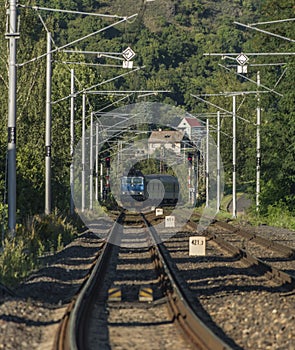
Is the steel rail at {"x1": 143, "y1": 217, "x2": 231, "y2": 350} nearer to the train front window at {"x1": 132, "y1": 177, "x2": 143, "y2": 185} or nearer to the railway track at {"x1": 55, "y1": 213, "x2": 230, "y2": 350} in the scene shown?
the railway track at {"x1": 55, "y1": 213, "x2": 230, "y2": 350}

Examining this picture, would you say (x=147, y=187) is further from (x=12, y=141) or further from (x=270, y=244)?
(x=12, y=141)

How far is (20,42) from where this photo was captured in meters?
51.7

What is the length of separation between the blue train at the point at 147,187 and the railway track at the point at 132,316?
64942 millimetres

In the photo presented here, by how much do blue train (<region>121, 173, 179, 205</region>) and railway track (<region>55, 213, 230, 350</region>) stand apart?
213 feet

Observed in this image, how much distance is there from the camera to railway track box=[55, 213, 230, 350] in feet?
38.5

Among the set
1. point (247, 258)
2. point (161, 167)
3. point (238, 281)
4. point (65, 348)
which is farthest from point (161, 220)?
point (161, 167)

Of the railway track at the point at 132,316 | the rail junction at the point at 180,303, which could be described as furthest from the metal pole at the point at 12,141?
the railway track at the point at 132,316

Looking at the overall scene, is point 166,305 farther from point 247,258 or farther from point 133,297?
point 247,258

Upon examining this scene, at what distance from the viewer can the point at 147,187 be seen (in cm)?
8875

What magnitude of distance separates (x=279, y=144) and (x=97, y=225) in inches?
446

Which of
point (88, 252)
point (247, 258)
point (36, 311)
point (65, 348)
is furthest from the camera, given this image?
point (88, 252)

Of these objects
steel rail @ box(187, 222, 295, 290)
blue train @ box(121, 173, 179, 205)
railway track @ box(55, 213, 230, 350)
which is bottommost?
railway track @ box(55, 213, 230, 350)

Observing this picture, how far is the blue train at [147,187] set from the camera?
88.0 m

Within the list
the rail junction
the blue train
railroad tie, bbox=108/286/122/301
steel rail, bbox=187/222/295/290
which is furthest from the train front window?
railroad tie, bbox=108/286/122/301
